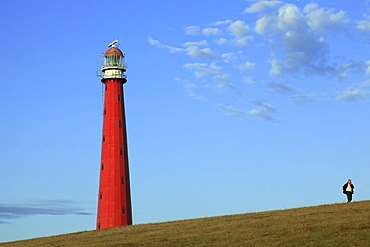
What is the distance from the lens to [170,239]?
45.7 meters

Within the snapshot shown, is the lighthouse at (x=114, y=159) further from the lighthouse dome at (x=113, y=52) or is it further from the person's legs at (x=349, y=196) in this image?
the person's legs at (x=349, y=196)

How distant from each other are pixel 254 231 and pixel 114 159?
119 feet

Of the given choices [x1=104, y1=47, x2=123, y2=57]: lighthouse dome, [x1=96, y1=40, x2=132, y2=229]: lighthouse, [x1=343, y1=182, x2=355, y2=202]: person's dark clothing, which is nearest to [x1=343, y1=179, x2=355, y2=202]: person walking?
[x1=343, y1=182, x2=355, y2=202]: person's dark clothing

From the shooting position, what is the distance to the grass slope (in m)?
40.5

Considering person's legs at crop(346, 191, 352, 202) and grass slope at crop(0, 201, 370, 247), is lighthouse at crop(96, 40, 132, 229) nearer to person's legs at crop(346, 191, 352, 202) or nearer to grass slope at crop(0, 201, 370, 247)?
grass slope at crop(0, 201, 370, 247)

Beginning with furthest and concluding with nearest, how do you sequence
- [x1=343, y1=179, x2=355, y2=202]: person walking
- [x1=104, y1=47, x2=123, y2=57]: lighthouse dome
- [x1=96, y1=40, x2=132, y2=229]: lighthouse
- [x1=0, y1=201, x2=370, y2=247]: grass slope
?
1. [x1=104, y1=47, x2=123, y2=57]: lighthouse dome
2. [x1=96, y1=40, x2=132, y2=229]: lighthouse
3. [x1=343, y1=179, x2=355, y2=202]: person walking
4. [x1=0, y1=201, x2=370, y2=247]: grass slope

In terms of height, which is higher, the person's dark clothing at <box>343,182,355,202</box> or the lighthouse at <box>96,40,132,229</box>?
the lighthouse at <box>96,40,132,229</box>

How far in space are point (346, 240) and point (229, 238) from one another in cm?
759

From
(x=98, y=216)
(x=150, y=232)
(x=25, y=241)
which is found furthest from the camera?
(x=98, y=216)

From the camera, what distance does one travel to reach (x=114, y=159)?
260 ft

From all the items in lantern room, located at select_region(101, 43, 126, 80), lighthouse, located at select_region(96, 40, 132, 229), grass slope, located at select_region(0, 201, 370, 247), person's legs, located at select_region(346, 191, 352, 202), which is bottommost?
grass slope, located at select_region(0, 201, 370, 247)

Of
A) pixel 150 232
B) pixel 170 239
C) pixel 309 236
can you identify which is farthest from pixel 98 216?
pixel 309 236

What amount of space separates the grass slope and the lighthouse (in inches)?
798

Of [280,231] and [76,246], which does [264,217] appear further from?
[76,246]
